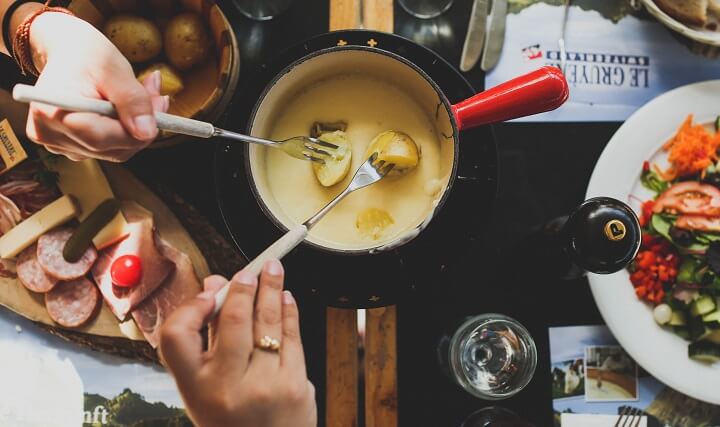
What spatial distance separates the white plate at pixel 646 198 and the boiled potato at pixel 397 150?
0.37 meters

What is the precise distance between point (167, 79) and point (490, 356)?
75 cm

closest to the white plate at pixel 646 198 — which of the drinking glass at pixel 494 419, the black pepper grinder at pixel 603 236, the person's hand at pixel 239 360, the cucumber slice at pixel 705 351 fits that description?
the cucumber slice at pixel 705 351

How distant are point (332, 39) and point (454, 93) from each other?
0.71 feet

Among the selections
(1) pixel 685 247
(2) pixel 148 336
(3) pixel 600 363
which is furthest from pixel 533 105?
(2) pixel 148 336

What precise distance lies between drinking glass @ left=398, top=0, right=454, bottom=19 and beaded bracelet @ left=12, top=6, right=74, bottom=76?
1.87 ft

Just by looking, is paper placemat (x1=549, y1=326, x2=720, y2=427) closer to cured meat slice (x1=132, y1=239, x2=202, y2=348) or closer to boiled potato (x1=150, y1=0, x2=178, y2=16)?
cured meat slice (x1=132, y1=239, x2=202, y2=348)

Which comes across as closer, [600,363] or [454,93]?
[454,93]

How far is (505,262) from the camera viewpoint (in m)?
1.04

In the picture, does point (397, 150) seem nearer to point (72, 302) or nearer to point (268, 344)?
point (268, 344)

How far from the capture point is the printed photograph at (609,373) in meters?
1.04

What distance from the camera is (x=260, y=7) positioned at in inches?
40.7

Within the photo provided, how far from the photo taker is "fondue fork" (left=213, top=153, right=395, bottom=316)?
0.70 m

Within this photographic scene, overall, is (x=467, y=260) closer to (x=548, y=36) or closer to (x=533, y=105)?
(x=533, y=105)

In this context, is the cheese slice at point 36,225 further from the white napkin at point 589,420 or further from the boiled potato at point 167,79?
the white napkin at point 589,420
